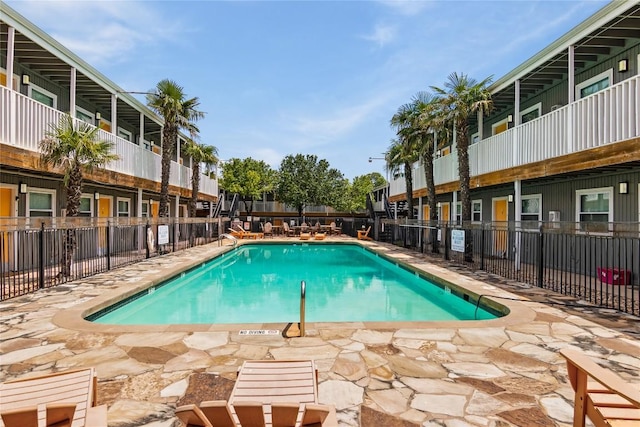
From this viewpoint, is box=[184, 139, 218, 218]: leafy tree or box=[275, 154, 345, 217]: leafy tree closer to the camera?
Answer: box=[184, 139, 218, 218]: leafy tree

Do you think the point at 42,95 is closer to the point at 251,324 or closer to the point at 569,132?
the point at 251,324

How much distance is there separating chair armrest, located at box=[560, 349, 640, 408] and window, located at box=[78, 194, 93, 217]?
1484 centimetres

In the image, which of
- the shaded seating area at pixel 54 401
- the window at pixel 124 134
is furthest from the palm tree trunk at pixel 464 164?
the window at pixel 124 134

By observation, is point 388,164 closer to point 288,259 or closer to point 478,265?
point 288,259

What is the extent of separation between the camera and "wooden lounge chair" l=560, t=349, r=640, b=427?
78.3 inches

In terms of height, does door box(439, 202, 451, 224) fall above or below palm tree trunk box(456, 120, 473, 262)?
below

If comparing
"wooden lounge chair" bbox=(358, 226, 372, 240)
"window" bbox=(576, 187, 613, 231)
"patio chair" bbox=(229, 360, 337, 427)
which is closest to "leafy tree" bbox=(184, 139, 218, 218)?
"wooden lounge chair" bbox=(358, 226, 372, 240)

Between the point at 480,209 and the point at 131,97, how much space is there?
15469 millimetres

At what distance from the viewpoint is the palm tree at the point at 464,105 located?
11688 mm

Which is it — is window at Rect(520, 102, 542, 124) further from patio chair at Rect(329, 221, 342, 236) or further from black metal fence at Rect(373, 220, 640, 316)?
patio chair at Rect(329, 221, 342, 236)

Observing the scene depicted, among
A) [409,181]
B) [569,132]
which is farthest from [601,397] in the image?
[409,181]

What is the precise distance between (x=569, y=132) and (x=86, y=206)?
15345 mm

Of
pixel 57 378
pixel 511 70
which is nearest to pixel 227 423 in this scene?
Answer: pixel 57 378

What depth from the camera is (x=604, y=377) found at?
2.07m
